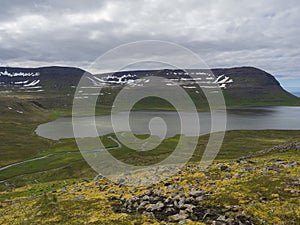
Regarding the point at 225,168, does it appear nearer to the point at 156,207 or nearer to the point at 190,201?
the point at 190,201

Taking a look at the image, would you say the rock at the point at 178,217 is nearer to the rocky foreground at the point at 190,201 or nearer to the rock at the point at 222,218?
the rocky foreground at the point at 190,201

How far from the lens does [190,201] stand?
22.1 meters

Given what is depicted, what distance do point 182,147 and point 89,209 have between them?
89.5 m

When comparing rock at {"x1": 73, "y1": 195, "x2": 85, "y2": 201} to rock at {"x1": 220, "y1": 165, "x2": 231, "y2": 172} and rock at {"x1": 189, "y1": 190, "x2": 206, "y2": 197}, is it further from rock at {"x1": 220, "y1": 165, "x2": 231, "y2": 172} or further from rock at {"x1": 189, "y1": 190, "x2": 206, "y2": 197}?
rock at {"x1": 220, "y1": 165, "x2": 231, "y2": 172}

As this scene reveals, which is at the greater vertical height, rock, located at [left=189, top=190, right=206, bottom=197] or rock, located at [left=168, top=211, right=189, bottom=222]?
rock, located at [left=189, top=190, right=206, bottom=197]

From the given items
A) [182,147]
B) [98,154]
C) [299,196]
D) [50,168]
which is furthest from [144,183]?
[182,147]

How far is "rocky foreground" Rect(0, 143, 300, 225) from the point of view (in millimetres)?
18875

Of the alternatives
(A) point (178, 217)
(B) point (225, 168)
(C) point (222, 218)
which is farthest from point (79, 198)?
(B) point (225, 168)

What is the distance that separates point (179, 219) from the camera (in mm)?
18938

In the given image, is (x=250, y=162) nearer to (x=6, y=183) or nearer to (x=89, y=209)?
(x=89, y=209)

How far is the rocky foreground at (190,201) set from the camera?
1888 cm

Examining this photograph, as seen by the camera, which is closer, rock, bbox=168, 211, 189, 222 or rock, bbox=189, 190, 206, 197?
rock, bbox=168, 211, 189, 222

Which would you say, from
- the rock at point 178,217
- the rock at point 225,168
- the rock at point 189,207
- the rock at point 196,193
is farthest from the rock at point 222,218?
the rock at point 225,168

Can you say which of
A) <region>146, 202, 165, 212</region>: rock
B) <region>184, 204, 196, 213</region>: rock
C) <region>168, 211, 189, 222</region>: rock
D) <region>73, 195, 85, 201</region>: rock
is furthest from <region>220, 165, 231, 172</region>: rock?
<region>73, 195, 85, 201</region>: rock
